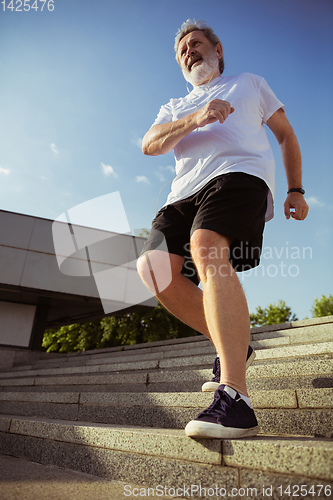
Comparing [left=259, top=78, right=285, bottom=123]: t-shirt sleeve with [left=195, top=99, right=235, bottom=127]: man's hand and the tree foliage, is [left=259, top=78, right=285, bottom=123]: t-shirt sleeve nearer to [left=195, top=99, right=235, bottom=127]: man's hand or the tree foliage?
[left=195, top=99, right=235, bottom=127]: man's hand

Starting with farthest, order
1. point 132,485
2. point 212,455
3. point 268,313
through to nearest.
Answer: point 268,313 < point 132,485 < point 212,455

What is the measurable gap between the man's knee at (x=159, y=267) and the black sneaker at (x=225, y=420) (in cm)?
78

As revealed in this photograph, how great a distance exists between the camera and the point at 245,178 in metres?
1.74

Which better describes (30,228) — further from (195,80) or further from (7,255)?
(195,80)

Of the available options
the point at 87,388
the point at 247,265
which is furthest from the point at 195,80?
the point at 87,388

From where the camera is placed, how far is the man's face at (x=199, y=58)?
2.30 m

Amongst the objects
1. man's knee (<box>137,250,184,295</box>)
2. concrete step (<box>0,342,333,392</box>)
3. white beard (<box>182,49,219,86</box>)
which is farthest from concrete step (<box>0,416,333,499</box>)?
white beard (<box>182,49,219,86</box>)

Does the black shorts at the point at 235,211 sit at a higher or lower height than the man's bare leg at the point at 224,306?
higher

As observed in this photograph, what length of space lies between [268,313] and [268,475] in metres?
30.3

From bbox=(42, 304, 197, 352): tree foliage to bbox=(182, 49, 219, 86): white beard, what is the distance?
17.8 m

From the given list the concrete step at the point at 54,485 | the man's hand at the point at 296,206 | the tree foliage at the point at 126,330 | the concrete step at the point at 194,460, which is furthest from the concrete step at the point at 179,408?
the tree foliage at the point at 126,330

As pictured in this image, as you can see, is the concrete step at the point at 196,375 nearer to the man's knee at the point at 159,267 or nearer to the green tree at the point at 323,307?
the man's knee at the point at 159,267

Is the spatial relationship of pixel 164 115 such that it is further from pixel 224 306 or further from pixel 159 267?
pixel 224 306

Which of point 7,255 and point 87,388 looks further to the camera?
point 7,255
